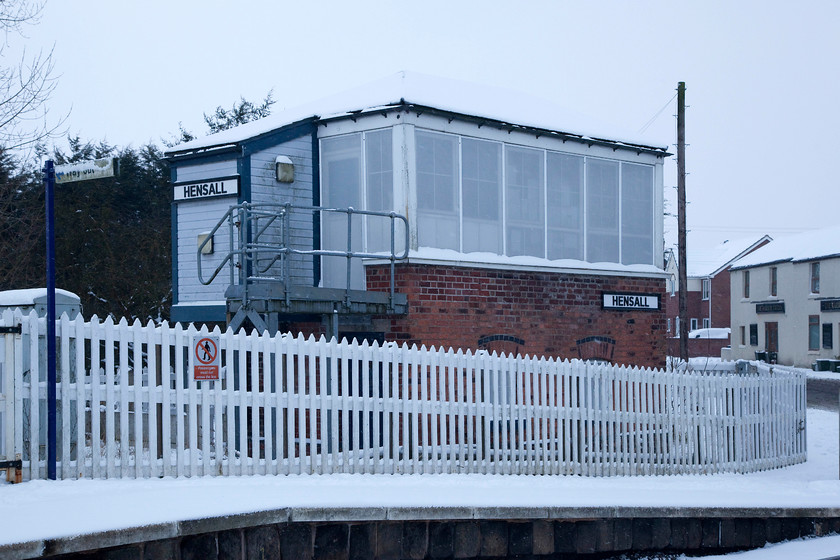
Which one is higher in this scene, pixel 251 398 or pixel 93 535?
pixel 251 398

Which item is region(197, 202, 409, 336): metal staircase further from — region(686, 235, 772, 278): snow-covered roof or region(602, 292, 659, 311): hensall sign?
region(686, 235, 772, 278): snow-covered roof

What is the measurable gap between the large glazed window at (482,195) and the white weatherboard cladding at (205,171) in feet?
11.5

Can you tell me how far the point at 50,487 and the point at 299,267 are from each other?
6674 mm

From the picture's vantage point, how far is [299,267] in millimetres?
13188

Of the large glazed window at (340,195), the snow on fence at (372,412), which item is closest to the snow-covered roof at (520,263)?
the large glazed window at (340,195)

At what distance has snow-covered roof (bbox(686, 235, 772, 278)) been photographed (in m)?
57.2

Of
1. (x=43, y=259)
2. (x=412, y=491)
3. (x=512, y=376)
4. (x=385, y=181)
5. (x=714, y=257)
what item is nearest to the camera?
(x=412, y=491)

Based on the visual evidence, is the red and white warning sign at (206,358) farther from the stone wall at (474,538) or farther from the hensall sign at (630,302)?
the hensall sign at (630,302)

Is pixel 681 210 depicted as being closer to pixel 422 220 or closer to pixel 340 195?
pixel 422 220

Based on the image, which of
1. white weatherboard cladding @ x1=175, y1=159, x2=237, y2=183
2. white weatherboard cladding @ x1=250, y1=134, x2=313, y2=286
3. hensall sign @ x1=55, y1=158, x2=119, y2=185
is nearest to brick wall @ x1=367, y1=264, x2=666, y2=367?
white weatherboard cladding @ x1=250, y1=134, x2=313, y2=286

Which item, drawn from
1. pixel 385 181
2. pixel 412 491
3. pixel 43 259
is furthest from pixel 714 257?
pixel 412 491

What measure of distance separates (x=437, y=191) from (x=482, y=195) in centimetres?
92

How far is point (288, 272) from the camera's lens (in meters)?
10.9

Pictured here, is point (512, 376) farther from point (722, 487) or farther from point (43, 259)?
point (43, 259)
